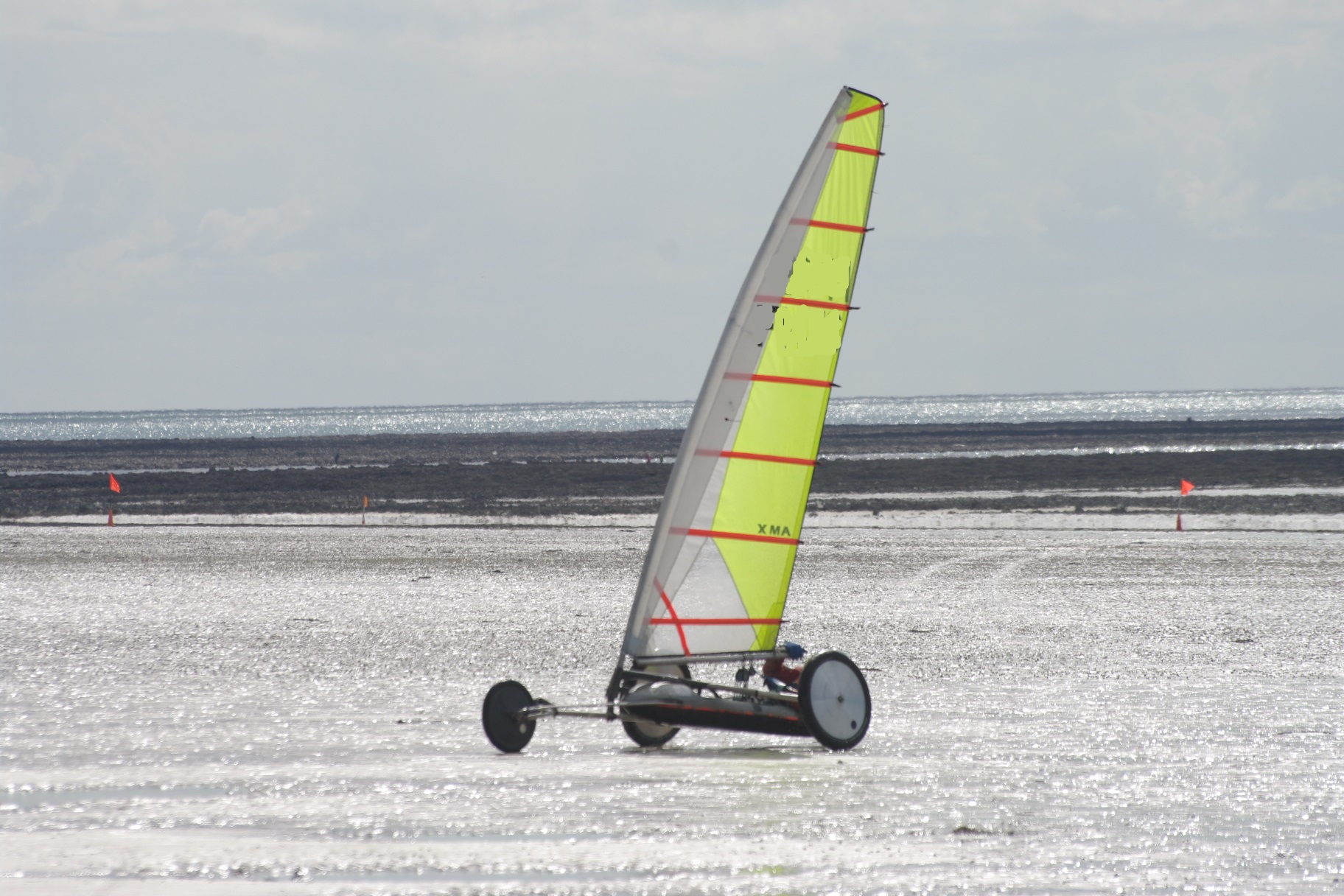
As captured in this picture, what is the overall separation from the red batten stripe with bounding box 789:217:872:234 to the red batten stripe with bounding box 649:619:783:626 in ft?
10.4

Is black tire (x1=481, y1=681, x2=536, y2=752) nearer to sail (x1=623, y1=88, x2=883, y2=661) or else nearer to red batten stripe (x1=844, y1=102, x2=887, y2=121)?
sail (x1=623, y1=88, x2=883, y2=661)

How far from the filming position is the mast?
11633mm

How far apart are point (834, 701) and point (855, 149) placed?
14.4 ft

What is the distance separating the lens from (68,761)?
10547 mm

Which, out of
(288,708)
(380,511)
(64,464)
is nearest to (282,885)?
(288,708)

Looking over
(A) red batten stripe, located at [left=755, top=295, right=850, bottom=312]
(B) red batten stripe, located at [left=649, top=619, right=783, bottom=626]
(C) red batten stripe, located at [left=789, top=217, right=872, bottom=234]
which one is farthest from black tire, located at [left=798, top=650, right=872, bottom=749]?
(C) red batten stripe, located at [left=789, top=217, right=872, bottom=234]

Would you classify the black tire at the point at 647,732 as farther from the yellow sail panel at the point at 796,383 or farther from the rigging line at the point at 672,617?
the yellow sail panel at the point at 796,383

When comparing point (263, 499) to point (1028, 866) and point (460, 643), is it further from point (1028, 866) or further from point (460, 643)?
point (1028, 866)

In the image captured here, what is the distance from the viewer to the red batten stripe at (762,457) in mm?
11656

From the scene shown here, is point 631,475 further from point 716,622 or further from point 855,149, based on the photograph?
point 855,149

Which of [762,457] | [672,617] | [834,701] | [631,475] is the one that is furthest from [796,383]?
[631,475]

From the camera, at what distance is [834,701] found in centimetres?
1107

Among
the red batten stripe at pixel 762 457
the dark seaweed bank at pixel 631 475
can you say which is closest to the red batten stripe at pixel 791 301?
the red batten stripe at pixel 762 457

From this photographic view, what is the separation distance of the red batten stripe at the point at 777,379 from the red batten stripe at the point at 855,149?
1872mm
